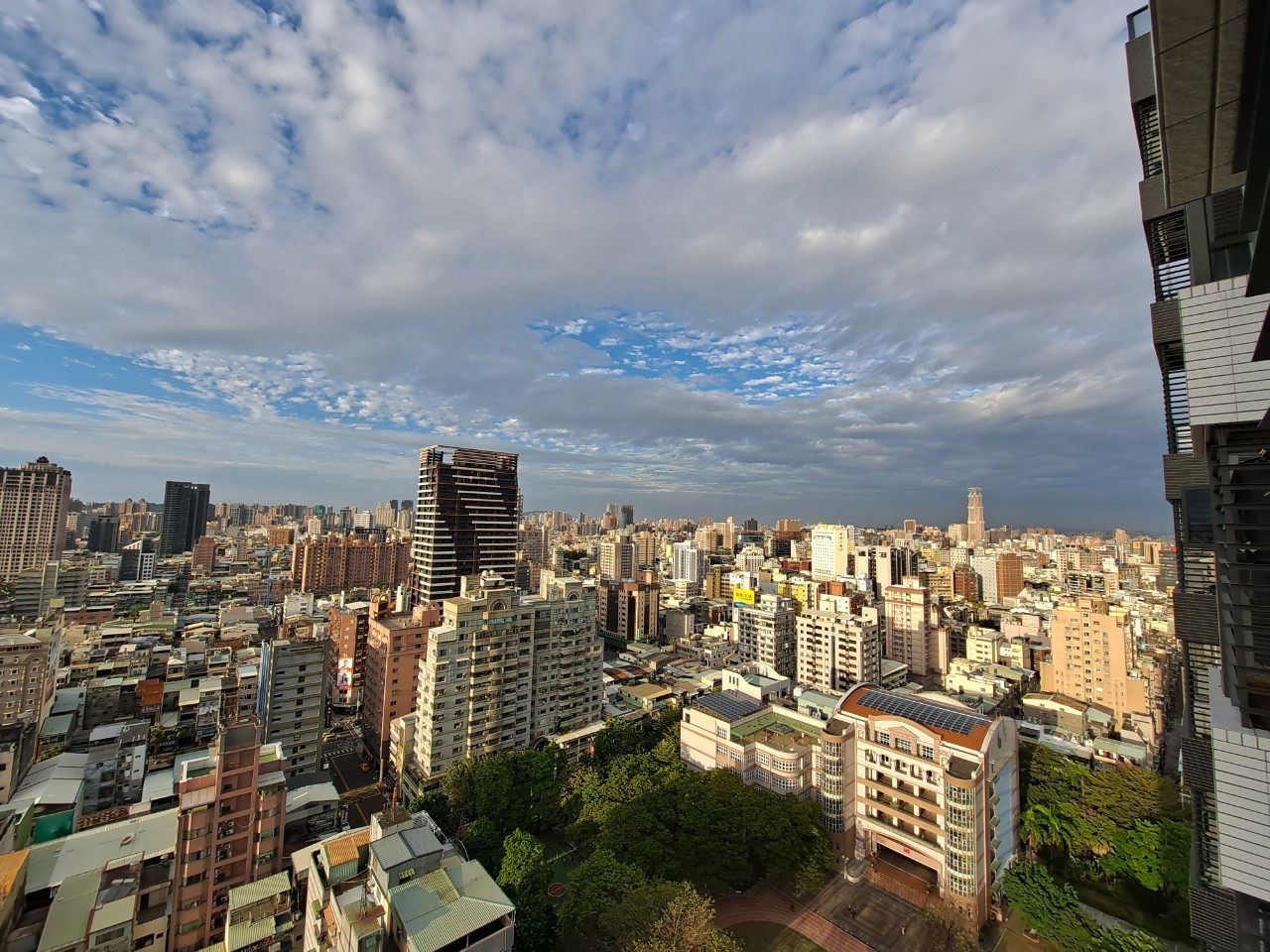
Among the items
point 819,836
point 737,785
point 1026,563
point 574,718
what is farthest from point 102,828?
point 1026,563

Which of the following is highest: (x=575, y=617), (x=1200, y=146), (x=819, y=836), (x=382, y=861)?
(x=1200, y=146)

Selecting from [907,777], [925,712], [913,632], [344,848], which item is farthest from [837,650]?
[344,848]

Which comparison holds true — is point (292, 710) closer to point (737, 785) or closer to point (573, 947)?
point (573, 947)

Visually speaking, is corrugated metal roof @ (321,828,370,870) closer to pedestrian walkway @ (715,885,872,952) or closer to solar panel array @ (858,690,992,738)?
pedestrian walkway @ (715,885,872,952)

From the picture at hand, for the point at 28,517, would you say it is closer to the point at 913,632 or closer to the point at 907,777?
the point at 907,777

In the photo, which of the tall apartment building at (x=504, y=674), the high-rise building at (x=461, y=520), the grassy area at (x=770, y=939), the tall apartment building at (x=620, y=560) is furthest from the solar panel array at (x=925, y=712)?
the tall apartment building at (x=620, y=560)

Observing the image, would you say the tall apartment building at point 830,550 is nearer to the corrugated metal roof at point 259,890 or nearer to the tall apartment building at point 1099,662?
the tall apartment building at point 1099,662
